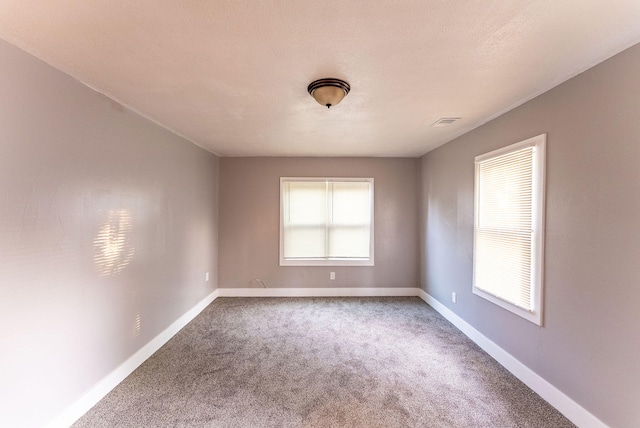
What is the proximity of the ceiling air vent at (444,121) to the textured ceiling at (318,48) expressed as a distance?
208 millimetres

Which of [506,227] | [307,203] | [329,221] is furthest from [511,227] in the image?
[307,203]

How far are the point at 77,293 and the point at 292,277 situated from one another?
300 cm

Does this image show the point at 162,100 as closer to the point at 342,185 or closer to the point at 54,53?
the point at 54,53

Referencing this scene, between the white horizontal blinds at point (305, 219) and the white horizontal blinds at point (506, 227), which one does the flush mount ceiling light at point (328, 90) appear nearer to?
the white horizontal blinds at point (506, 227)

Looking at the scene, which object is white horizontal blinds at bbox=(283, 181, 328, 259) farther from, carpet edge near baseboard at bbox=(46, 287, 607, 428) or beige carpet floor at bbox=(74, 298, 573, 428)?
beige carpet floor at bbox=(74, 298, 573, 428)

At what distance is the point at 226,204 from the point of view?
4.54 metres

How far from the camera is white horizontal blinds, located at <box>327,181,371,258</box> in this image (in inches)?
182

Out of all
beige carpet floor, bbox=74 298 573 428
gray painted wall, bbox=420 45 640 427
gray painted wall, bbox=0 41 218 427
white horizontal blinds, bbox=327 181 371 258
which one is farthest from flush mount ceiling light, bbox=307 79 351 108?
white horizontal blinds, bbox=327 181 371 258

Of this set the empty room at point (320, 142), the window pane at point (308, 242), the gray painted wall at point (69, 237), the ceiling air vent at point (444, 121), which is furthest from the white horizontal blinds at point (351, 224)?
the gray painted wall at point (69, 237)

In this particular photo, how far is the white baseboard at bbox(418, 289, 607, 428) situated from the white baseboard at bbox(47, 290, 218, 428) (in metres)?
3.37

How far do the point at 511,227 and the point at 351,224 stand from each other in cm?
250

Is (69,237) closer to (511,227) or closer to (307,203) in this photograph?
(307,203)

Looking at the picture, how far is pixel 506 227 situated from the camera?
97.9 inches

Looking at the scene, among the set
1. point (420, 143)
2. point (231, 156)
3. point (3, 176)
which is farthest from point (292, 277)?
point (3, 176)
